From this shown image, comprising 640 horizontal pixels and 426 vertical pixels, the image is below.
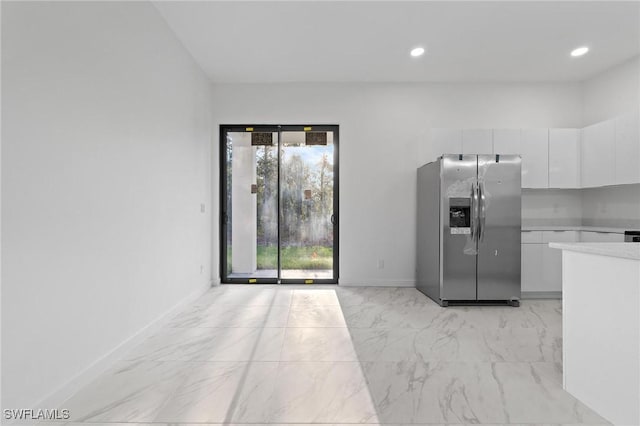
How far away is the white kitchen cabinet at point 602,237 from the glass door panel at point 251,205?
155 inches

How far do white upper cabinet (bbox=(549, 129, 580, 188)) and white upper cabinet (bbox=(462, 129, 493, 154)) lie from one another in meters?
0.78

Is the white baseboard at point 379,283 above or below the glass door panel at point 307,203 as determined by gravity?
below

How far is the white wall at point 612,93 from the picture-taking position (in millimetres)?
3719

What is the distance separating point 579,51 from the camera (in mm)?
3547

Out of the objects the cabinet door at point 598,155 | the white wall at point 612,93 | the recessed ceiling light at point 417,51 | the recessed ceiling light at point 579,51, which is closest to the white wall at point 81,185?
the recessed ceiling light at point 417,51

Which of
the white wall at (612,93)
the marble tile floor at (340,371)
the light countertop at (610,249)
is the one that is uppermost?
the white wall at (612,93)

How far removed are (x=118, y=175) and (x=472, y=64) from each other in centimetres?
404

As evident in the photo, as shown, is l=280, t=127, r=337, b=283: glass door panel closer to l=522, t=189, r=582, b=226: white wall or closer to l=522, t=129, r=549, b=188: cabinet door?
l=522, t=129, r=549, b=188: cabinet door

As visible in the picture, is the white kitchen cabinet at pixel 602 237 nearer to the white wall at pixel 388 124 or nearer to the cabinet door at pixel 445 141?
the white wall at pixel 388 124

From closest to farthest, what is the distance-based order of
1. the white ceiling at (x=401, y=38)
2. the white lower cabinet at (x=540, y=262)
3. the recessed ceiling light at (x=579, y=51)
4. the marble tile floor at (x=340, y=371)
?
the marble tile floor at (x=340, y=371) < the white ceiling at (x=401, y=38) < the recessed ceiling light at (x=579, y=51) < the white lower cabinet at (x=540, y=262)

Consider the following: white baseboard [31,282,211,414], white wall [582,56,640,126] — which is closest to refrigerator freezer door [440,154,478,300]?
white wall [582,56,640,126]

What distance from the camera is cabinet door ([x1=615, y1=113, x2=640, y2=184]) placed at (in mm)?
3371

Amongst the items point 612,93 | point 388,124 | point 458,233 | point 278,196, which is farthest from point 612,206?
point 278,196

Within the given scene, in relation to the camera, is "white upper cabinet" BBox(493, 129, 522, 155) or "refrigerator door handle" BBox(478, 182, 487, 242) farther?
"white upper cabinet" BBox(493, 129, 522, 155)
